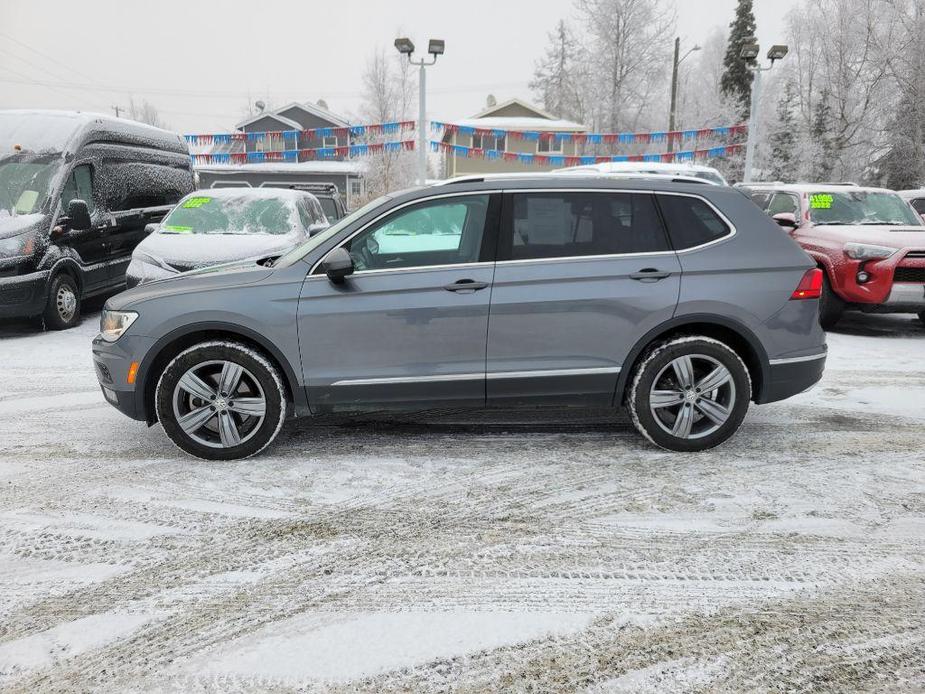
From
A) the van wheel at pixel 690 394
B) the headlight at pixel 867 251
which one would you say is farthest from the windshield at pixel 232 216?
the headlight at pixel 867 251

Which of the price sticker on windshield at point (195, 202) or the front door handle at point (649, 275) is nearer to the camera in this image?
the front door handle at point (649, 275)

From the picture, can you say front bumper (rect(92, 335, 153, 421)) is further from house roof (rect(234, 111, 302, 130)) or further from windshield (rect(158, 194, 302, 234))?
house roof (rect(234, 111, 302, 130))

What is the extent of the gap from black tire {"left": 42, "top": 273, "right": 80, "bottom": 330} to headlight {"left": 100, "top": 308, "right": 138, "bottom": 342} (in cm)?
473

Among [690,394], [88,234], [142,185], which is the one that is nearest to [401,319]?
[690,394]

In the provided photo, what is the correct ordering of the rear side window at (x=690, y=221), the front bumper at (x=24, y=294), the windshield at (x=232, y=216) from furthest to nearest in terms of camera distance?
the windshield at (x=232, y=216), the front bumper at (x=24, y=294), the rear side window at (x=690, y=221)

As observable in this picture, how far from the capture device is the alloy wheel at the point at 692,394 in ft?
14.0

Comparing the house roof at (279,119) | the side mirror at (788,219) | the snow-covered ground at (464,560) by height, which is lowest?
the snow-covered ground at (464,560)

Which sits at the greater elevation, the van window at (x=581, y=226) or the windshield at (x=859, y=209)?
the windshield at (x=859, y=209)

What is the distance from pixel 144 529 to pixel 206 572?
0.60 m

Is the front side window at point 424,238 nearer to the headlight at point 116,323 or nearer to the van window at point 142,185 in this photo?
the headlight at point 116,323

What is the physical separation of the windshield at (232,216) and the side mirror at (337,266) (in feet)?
15.5

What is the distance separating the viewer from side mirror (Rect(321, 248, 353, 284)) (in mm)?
4105

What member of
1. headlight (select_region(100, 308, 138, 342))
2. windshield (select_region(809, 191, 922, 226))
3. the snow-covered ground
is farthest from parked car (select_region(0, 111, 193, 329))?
windshield (select_region(809, 191, 922, 226))

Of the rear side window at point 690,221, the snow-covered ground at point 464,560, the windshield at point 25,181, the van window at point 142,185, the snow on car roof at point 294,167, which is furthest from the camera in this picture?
the snow on car roof at point 294,167
